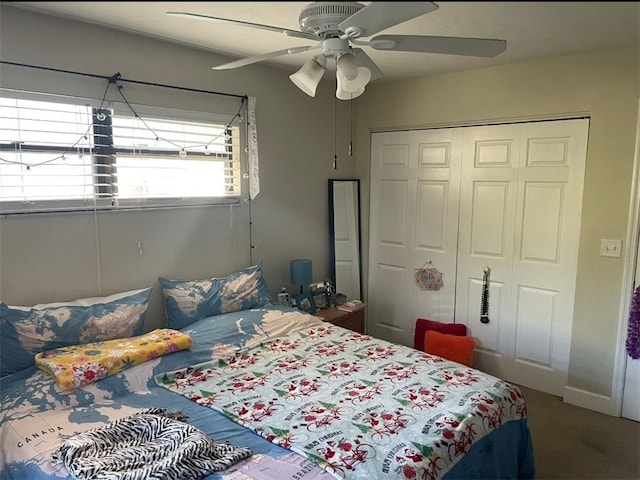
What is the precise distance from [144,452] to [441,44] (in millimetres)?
1765

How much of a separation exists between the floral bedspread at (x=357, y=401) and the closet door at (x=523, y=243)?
120 cm

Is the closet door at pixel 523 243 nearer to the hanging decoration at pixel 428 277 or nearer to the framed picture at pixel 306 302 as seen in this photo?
the hanging decoration at pixel 428 277

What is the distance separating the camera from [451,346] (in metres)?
3.38

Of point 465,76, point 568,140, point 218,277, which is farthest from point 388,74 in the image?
point 218,277

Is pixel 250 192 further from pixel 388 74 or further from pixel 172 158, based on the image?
pixel 388 74

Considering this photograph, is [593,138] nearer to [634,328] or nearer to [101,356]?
[634,328]

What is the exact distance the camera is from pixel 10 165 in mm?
2211

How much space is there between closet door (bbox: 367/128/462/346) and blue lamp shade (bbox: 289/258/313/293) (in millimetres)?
849

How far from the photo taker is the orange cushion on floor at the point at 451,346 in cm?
335

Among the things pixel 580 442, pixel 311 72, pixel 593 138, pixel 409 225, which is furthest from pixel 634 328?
pixel 311 72

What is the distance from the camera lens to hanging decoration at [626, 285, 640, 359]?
108 inches

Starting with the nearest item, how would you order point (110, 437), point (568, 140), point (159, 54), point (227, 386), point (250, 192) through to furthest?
1. point (110, 437)
2. point (227, 386)
3. point (159, 54)
4. point (568, 140)
5. point (250, 192)

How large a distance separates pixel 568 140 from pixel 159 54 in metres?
2.64

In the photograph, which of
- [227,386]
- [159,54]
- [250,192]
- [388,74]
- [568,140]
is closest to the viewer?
[227,386]
